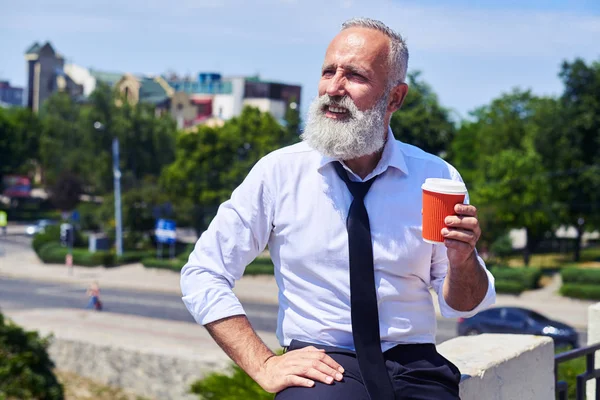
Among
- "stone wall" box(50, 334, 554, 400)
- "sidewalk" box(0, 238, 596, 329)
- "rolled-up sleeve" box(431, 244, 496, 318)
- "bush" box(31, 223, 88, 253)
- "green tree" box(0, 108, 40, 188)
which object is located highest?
"green tree" box(0, 108, 40, 188)

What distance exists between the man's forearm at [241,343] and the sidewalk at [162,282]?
76.8 ft

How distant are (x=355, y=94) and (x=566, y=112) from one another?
34307 mm

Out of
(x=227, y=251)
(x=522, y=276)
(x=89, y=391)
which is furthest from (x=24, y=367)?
(x=522, y=276)

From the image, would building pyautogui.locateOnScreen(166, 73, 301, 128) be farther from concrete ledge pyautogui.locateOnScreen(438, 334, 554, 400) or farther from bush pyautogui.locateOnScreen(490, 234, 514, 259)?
concrete ledge pyautogui.locateOnScreen(438, 334, 554, 400)

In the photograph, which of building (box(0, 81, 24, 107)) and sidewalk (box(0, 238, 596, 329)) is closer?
sidewalk (box(0, 238, 596, 329))

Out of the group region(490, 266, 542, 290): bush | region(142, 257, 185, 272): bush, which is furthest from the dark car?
region(142, 257, 185, 272): bush

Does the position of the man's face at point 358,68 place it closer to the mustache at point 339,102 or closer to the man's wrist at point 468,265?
the mustache at point 339,102

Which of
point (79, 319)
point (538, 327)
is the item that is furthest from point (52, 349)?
point (538, 327)

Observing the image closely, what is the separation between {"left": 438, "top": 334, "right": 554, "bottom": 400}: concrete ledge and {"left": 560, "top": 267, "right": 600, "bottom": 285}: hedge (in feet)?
89.5

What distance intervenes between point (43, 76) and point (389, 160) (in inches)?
3582

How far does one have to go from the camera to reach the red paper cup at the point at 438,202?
2279 millimetres

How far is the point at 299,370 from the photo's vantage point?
237cm

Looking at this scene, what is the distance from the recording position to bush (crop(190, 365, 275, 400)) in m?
5.22

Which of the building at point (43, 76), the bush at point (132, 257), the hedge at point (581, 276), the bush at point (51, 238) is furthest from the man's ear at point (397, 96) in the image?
the building at point (43, 76)
